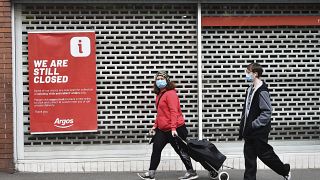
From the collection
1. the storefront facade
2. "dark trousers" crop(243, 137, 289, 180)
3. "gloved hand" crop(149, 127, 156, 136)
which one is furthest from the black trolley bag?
the storefront facade

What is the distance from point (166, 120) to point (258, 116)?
1360 mm

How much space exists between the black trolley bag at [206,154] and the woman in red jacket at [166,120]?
15 centimetres

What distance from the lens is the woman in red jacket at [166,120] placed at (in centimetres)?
776

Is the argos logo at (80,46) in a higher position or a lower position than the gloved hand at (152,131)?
higher

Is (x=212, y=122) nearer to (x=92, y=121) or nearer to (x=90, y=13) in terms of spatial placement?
(x=92, y=121)

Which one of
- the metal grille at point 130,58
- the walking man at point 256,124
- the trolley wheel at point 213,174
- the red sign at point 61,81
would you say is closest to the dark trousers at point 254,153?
the walking man at point 256,124

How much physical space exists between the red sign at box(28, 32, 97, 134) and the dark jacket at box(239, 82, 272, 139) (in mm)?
2722

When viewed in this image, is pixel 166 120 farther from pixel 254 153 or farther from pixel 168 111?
pixel 254 153

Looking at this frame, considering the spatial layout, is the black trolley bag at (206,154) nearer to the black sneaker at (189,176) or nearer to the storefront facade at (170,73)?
the black sneaker at (189,176)

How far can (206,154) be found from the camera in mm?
7703

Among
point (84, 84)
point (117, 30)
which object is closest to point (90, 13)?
point (117, 30)

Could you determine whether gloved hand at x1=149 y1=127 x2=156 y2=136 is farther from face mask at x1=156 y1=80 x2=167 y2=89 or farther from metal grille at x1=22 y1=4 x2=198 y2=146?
face mask at x1=156 y1=80 x2=167 y2=89

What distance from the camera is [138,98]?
29.1 ft

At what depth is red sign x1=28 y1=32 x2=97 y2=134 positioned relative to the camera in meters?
8.62
